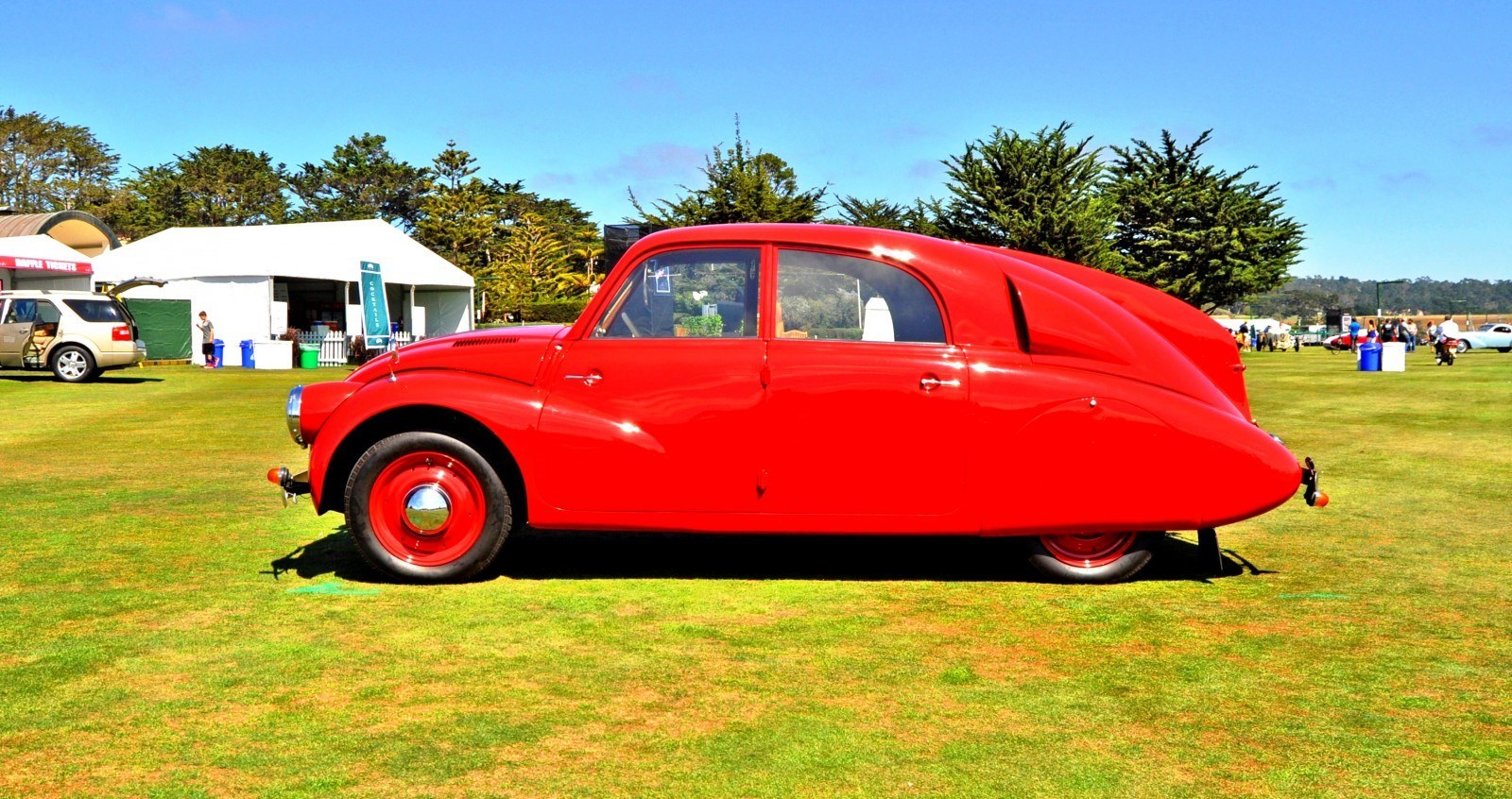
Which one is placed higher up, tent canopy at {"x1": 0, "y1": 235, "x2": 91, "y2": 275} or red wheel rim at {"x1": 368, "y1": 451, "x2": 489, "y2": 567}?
tent canopy at {"x1": 0, "y1": 235, "x2": 91, "y2": 275}

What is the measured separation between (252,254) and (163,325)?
130 inches

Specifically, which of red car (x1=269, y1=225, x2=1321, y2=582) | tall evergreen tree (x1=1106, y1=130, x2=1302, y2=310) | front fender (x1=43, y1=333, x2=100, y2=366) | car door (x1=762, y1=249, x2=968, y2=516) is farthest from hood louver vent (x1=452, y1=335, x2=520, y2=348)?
tall evergreen tree (x1=1106, y1=130, x2=1302, y2=310)

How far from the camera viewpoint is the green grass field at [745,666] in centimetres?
351

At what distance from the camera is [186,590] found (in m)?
5.86

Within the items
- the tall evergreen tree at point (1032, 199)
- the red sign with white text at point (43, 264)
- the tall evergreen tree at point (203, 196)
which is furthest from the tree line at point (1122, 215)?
the tall evergreen tree at point (203, 196)

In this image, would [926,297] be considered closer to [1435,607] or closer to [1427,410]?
[1435,607]

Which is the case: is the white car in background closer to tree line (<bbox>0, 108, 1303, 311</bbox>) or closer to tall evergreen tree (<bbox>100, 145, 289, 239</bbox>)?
tree line (<bbox>0, 108, 1303, 311</bbox>)

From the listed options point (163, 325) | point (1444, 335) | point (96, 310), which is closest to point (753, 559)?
point (96, 310)

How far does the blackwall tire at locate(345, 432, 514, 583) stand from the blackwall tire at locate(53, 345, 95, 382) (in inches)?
885

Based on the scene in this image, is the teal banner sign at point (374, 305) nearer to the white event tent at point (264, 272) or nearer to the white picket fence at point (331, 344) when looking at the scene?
the white event tent at point (264, 272)

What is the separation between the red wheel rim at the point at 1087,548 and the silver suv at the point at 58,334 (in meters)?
24.1

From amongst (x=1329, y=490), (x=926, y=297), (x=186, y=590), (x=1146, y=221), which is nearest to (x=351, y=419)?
(x=186, y=590)

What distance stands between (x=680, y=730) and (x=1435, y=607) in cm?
359

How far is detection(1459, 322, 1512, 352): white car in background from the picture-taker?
5944cm
